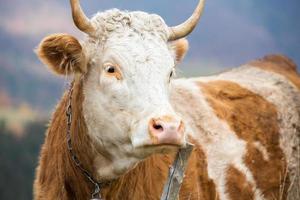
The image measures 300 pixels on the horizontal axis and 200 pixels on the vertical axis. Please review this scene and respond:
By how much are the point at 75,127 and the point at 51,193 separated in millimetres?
601

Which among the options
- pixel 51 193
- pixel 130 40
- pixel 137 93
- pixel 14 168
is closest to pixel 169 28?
pixel 130 40

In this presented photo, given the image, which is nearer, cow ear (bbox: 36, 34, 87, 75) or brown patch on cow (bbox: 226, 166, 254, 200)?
cow ear (bbox: 36, 34, 87, 75)

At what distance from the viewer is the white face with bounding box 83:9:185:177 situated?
16.7 ft

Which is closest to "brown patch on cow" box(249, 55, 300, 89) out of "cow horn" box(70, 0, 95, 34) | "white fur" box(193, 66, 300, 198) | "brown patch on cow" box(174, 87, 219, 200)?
"white fur" box(193, 66, 300, 198)

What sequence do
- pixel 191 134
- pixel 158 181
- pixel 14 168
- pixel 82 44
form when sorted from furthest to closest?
1. pixel 14 168
2. pixel 191 134
3. pixel 158 181
4. pixel 82 44

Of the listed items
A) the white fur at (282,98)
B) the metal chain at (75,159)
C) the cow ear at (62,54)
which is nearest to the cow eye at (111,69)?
the cow ear at (62,54)

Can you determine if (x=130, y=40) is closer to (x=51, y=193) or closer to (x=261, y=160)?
(x=51, y=193)

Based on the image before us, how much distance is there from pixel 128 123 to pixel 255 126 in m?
3.01

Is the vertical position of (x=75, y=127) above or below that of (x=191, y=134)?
above

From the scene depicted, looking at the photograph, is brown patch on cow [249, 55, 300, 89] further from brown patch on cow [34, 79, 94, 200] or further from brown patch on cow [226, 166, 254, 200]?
brown patch on cow [34, 79, 94, 200]

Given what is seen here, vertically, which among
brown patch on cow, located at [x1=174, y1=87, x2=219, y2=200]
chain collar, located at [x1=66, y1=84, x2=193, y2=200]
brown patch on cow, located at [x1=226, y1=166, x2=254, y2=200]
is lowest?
brown patch on cow, located at [x1=226, y1=166, x2=254, y2=200]

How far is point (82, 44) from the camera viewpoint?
5.71 m

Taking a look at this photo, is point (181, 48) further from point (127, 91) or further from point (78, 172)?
point (78, 172)

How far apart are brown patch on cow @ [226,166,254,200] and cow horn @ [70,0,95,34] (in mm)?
2478
